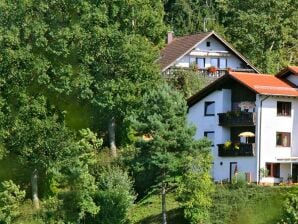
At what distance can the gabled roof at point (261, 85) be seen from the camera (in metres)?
A: 50.5

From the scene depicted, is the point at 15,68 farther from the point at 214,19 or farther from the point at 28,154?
the point at 214,19

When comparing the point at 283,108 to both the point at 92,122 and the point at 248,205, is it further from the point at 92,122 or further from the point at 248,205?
the point at 92,122

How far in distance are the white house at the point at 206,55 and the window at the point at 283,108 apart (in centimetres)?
1403

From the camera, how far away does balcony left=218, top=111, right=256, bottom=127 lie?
51.1 metres

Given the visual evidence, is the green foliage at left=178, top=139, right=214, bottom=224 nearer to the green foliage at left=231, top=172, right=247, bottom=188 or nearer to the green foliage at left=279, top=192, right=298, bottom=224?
the green foliage at left=231, top=172, right=247, bottom=188

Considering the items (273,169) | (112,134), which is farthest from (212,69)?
(273,169)

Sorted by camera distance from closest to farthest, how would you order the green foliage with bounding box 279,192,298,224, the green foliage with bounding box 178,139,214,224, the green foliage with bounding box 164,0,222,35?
the green foliage with bounding box 279,192,298,224, the green foliage with bounding box 178,139,214,224, the green foliage with bounding box 164,0,222,35

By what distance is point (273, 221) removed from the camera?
4338 centimetres

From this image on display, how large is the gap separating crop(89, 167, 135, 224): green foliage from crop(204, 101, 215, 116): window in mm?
9985

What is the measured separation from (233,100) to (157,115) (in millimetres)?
9017

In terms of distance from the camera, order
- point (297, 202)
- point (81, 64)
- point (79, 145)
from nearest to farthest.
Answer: point (297, 202) → point (79, 145) → point (81, 64)

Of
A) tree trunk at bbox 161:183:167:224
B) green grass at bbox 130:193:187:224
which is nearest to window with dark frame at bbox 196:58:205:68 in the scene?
green grass at bbox 130:193:187:224

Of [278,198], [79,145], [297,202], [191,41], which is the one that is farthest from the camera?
[191,41]

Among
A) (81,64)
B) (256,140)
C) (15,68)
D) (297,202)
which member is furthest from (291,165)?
(15,68)
